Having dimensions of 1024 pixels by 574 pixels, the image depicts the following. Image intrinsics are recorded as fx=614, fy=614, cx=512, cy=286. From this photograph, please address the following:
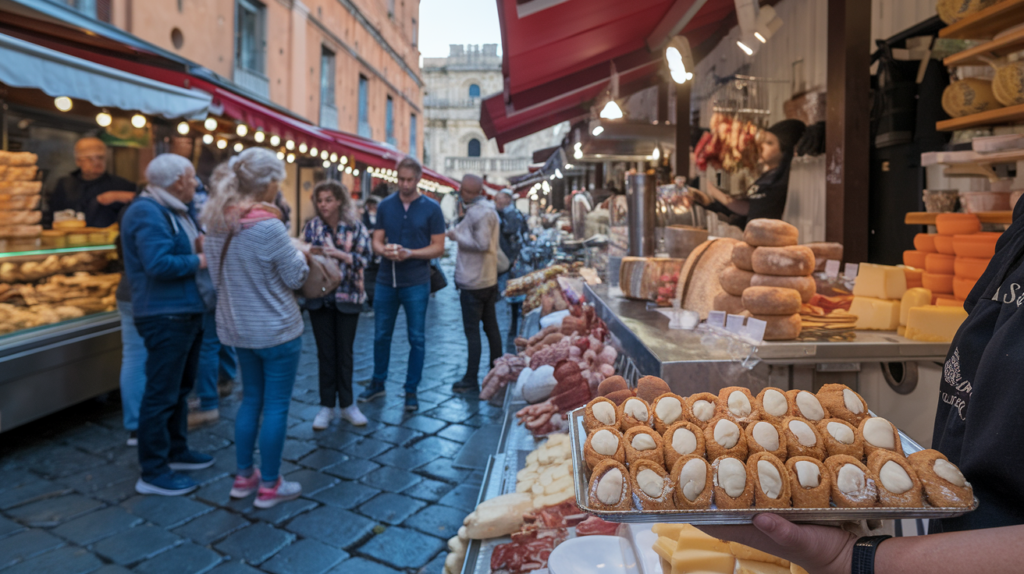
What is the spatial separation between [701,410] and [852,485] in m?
0.35

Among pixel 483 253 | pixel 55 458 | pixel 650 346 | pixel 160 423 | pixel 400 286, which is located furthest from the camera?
pixel 483 253

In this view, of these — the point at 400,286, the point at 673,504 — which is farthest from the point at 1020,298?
the point at 400,286

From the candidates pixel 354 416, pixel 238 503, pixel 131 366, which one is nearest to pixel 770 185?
pixel 354 416

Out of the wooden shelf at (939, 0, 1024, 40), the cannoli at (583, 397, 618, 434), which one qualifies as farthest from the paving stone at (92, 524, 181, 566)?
the wooden shelf at (939, 0, 1024, 40)

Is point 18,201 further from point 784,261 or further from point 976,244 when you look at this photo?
point 976,244

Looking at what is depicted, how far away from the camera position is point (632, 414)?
1429 mm

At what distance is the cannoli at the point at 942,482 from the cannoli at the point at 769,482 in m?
0.22

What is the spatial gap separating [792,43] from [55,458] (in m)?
7.21

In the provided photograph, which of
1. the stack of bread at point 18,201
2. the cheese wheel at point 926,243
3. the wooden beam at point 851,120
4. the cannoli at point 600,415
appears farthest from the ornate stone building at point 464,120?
the cannoli at point 600,415

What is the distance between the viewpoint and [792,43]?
626 centimetres

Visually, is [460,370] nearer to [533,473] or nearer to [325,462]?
[325,462]

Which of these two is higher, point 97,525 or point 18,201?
point 18,201

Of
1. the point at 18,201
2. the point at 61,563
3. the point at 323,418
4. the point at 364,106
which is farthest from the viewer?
the point at 364,106

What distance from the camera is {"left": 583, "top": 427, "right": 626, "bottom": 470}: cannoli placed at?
127cm
